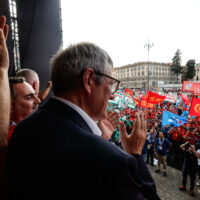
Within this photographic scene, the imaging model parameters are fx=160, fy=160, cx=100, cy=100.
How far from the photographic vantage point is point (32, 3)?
13.5ft

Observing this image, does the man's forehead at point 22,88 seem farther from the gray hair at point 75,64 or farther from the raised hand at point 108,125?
the gray hair at point 75,64

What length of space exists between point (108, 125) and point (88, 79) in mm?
1153

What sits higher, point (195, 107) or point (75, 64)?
point (75, 64)

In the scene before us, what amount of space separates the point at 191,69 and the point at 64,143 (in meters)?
89.0

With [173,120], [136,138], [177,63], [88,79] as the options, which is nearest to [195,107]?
[173,120]

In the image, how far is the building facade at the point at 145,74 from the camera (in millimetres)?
93425

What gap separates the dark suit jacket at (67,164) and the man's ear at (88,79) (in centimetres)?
22

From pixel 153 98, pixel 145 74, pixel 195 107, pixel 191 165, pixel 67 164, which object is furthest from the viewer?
pixel 145 74

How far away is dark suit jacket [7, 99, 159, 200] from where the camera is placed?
2.21 feet

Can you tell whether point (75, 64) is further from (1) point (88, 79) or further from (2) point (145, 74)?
(2) point (145, 74)

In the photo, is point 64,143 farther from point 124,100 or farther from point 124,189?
point 124,100

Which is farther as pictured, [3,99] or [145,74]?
[145,74]

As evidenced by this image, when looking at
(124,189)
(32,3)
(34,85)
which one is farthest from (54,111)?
(32,3)

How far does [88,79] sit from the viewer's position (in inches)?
39.1
